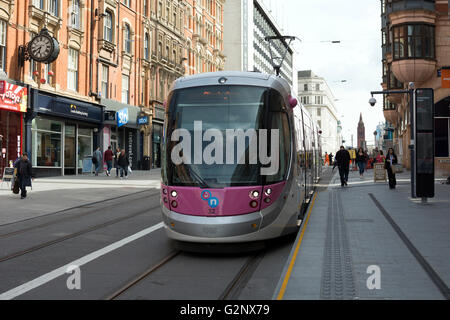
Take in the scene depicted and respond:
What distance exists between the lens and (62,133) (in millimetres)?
26906

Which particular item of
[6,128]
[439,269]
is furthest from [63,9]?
[439,269]

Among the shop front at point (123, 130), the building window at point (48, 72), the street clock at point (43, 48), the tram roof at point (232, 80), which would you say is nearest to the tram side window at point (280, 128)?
the tram roof at point (232, 80)

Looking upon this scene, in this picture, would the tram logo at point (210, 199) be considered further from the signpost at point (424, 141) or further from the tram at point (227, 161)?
the signpost at point (424, 141)

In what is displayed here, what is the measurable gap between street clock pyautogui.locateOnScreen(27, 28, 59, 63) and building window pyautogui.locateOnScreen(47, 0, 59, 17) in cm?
303

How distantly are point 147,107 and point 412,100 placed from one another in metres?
25.9

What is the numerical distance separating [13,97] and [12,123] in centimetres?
151

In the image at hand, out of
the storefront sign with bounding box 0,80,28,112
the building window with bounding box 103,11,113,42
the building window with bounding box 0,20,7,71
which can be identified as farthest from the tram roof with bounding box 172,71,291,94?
the building window with bounding box 103,11,113,42

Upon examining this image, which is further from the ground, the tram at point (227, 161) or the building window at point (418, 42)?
the building window at point (418, 42)

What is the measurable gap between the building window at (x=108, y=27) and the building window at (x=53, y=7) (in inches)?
197

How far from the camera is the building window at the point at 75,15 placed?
27.3 m

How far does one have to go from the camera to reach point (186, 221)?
7145mm

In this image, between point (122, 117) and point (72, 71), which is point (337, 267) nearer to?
point (72, 71)

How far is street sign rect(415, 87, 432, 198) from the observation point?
12.9 metres

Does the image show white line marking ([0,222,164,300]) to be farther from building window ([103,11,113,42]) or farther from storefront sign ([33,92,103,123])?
building window ([103,11,113,42])
